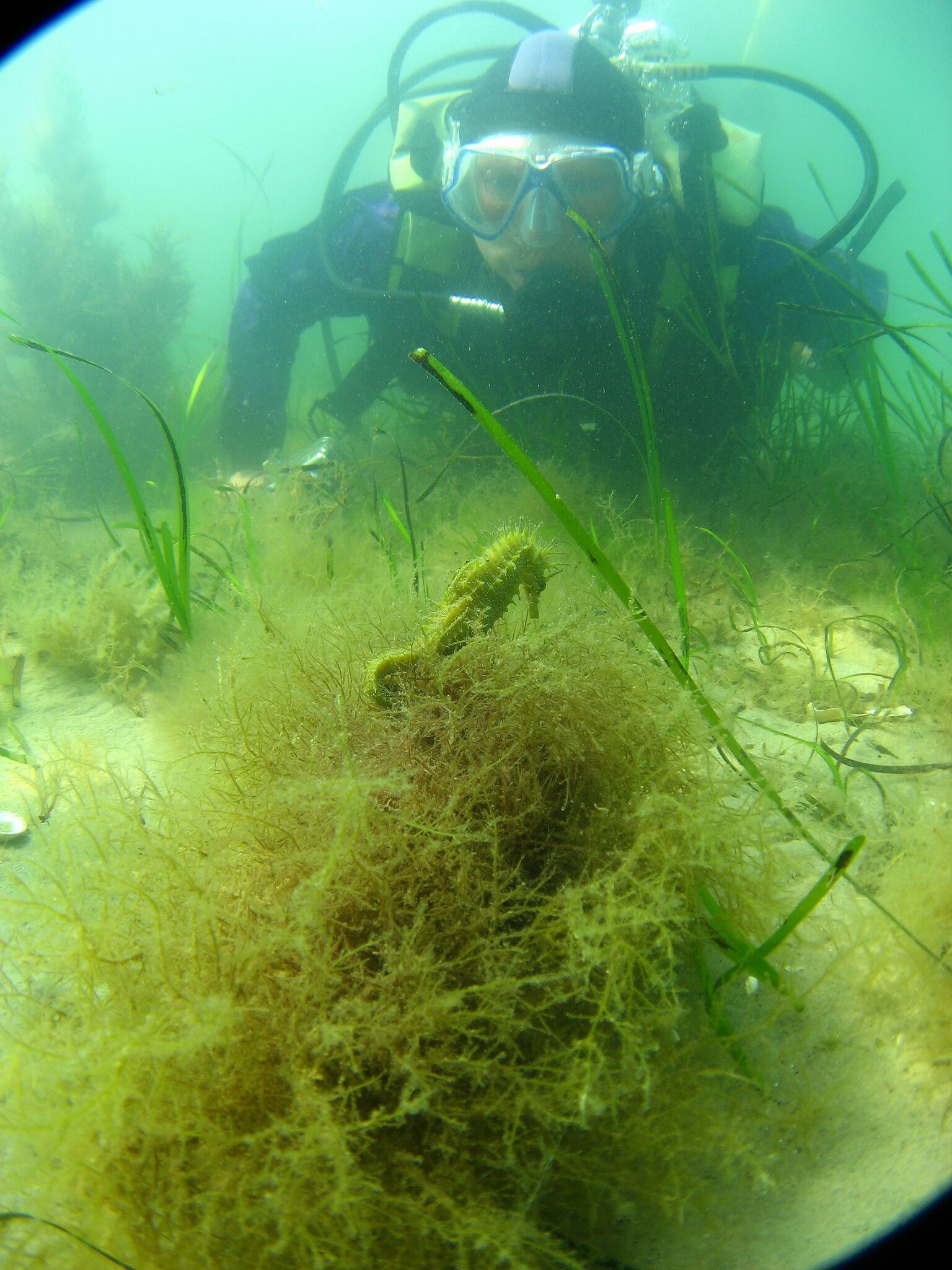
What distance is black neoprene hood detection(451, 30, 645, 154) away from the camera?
18.0ft

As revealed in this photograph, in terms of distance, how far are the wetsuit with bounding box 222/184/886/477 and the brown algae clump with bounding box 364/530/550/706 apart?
3.73 meters

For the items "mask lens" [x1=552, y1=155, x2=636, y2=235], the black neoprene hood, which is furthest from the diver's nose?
the black neoprene hood

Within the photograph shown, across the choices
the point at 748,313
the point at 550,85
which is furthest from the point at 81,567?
the point at 748,313

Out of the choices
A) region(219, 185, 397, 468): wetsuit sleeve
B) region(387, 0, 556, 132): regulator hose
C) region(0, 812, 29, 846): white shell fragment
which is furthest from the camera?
region(387, 0, 556, 132): regulator hose

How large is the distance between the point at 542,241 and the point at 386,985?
5983mm

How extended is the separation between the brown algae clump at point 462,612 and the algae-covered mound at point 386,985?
0.06m

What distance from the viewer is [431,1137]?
1241mm

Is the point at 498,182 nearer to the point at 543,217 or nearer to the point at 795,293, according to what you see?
the point at 543,217

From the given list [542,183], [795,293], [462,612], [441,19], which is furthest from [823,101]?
[462,612]

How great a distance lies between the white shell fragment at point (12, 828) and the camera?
87.4 inches

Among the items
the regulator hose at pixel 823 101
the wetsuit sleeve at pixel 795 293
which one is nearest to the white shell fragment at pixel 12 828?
the wetsuit sleeve at pixel 795 293

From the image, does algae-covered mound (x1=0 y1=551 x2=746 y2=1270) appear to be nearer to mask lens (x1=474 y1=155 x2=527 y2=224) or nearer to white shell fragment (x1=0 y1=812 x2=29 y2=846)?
white shell fragment (x1=0 y1=812 x2=29 y2=846)

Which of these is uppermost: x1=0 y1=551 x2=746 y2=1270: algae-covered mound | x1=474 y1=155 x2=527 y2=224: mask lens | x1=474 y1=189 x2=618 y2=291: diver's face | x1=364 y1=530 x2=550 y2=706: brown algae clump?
x1=474 y1=155 x2=527 y2=224: mask lens

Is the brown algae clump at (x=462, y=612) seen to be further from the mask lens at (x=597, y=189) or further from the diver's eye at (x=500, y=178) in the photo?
the diver's eye at (x=500, y=178)
